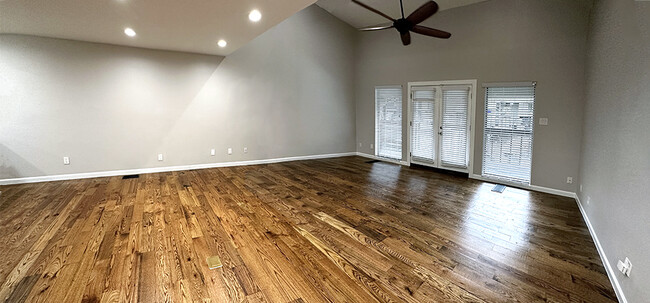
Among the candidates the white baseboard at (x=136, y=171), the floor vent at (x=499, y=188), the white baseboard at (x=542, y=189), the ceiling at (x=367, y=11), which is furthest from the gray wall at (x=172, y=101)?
the floor vent at (x=499, y=188)

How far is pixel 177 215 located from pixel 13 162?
3983mm

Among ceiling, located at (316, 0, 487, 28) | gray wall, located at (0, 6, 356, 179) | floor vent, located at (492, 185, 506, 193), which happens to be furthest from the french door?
gray wall, located at (0, 6, 356, 179)

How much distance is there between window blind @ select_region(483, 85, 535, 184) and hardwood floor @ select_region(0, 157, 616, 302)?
1.66ft

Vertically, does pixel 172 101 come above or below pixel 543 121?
above

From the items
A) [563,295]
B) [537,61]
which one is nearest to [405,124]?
[537,61]

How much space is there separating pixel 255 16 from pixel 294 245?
2824mm

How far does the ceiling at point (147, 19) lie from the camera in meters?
3.34

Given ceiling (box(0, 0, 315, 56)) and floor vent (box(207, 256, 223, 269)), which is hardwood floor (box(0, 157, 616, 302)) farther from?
ceiling (box(0, 0, 315, 56))

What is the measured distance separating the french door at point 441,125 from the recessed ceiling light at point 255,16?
4024 mm

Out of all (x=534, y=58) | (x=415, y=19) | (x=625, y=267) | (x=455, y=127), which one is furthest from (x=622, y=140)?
(x=455, y=127)

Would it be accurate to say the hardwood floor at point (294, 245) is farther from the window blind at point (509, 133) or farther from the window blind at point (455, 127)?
the window blind at point (455, 127)

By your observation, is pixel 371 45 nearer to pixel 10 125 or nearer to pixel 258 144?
pixel 258 144

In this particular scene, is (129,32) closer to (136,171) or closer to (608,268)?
(136,171)

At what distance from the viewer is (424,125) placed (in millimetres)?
6715
